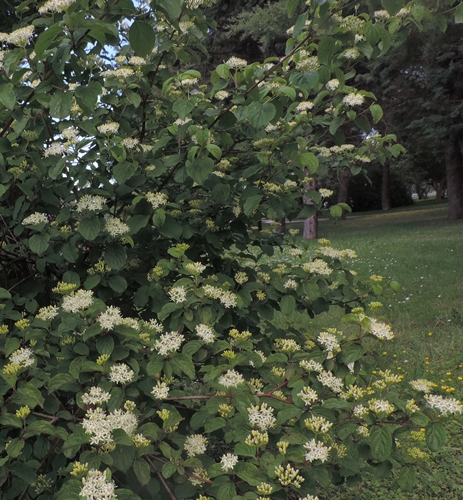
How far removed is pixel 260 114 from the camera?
1.56 meters

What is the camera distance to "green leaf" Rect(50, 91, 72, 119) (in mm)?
1452

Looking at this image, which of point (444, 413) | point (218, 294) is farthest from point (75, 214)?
point (444, 413)

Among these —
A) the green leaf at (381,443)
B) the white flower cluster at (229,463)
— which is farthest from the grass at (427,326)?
the white flower cluster at (229,463)

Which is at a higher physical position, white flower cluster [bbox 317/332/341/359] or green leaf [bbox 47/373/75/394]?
green leaf [bbox 47/373/75/394]

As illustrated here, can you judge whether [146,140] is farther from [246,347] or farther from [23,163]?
[246,347]

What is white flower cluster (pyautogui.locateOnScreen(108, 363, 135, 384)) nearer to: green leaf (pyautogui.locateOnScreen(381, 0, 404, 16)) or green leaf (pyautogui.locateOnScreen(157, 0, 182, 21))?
green leaf (pyautogui.locateOnScreen(157, 0, 182, 21))

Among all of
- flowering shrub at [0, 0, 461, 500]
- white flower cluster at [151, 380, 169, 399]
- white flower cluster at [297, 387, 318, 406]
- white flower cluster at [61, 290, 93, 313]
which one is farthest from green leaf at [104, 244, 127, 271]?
white flower cluster at [297, 387, 318, 406]

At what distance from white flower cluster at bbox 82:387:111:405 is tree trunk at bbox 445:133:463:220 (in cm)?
1519

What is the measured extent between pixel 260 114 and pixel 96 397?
108 cm

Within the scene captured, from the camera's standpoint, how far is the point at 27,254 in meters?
2.16

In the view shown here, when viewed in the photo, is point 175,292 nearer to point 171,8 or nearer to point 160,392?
point 160,392

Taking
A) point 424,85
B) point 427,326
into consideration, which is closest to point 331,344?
point 427,326

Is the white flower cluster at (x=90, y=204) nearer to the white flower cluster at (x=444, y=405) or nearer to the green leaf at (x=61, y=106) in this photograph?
the green leaf at (x=61, y=106)

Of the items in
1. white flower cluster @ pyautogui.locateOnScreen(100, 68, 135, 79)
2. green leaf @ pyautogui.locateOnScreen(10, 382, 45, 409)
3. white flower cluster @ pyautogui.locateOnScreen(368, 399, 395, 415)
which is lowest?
white flower cluster @ pyautogui.locateOnScreen(368, 399, 395, 415)
